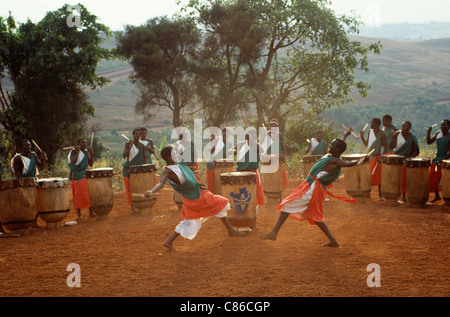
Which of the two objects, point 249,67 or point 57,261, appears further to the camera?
point 249,67

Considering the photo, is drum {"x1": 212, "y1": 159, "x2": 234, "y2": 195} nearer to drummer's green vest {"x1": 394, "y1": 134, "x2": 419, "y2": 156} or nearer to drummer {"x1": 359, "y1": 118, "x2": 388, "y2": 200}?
drummer {"x1": 359, "y1": 118, "x2": 388, "y2": 200}

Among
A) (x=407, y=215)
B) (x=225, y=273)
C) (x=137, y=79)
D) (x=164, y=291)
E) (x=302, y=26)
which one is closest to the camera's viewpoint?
(x=164, y=291)

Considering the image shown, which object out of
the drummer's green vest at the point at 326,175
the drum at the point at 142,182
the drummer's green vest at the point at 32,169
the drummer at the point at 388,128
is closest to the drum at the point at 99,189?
the drum at the point at 142,182

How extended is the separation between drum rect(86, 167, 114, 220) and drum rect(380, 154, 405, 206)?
5.62 m

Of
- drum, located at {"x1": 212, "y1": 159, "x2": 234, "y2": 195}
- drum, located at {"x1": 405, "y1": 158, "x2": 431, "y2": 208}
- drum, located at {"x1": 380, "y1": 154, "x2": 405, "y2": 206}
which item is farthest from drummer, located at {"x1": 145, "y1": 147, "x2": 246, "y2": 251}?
drum, located at {"x1": 405, "y1": 158, "x2": 431, "y2": 208}

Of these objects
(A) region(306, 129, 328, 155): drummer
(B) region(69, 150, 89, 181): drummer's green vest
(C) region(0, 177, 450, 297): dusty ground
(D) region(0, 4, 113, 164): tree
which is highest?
(D) region(0, 4, 113, 164): tree

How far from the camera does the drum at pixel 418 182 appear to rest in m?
8.80

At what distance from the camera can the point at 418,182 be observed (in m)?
8.80

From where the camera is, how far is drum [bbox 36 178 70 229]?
8305 mm

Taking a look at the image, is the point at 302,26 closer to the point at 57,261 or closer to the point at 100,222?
the point at 100,222

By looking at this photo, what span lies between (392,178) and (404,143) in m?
1.00

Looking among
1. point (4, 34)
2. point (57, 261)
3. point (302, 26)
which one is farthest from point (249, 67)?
point (57, 261)

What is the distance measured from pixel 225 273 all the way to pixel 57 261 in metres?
2.46

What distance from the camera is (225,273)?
5262 mm
